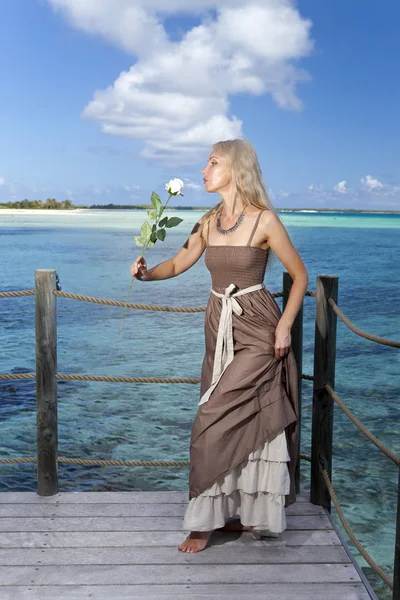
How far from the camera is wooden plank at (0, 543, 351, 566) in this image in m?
2.65

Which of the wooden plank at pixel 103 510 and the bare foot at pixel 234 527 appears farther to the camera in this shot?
the wooden plank at pixel 103 510

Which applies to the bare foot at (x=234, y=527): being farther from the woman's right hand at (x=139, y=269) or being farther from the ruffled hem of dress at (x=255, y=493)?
the woman's right hand at (x=139, y=269)

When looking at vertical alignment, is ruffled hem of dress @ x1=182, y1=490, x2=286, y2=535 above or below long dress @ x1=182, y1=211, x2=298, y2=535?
below

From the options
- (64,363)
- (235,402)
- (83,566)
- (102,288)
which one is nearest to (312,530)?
(235,402)

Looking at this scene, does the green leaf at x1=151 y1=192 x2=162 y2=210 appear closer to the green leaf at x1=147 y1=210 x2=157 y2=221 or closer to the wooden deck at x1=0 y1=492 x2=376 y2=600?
the green leaf at x1=147 y1=210 x2=157 y2=221

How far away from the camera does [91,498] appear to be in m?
3.21

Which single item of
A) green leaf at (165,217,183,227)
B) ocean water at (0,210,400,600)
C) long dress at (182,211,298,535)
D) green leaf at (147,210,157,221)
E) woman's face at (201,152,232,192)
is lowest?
ocean water at (0,210,400,600)

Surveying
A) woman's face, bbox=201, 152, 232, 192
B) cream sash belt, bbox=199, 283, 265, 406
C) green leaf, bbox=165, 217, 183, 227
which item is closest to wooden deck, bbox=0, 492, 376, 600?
cream sash belt, bbox=199, 283, 265, 406

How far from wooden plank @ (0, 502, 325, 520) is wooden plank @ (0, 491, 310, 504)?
34 mm

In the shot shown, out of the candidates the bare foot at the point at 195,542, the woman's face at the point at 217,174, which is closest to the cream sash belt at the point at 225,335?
the woman's face at the point at 217,174

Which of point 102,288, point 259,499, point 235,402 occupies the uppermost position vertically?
point 235,402

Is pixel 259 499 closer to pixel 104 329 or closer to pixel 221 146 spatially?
pixel 221 146

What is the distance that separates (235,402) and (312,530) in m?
0.68

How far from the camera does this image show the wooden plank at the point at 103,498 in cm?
319
